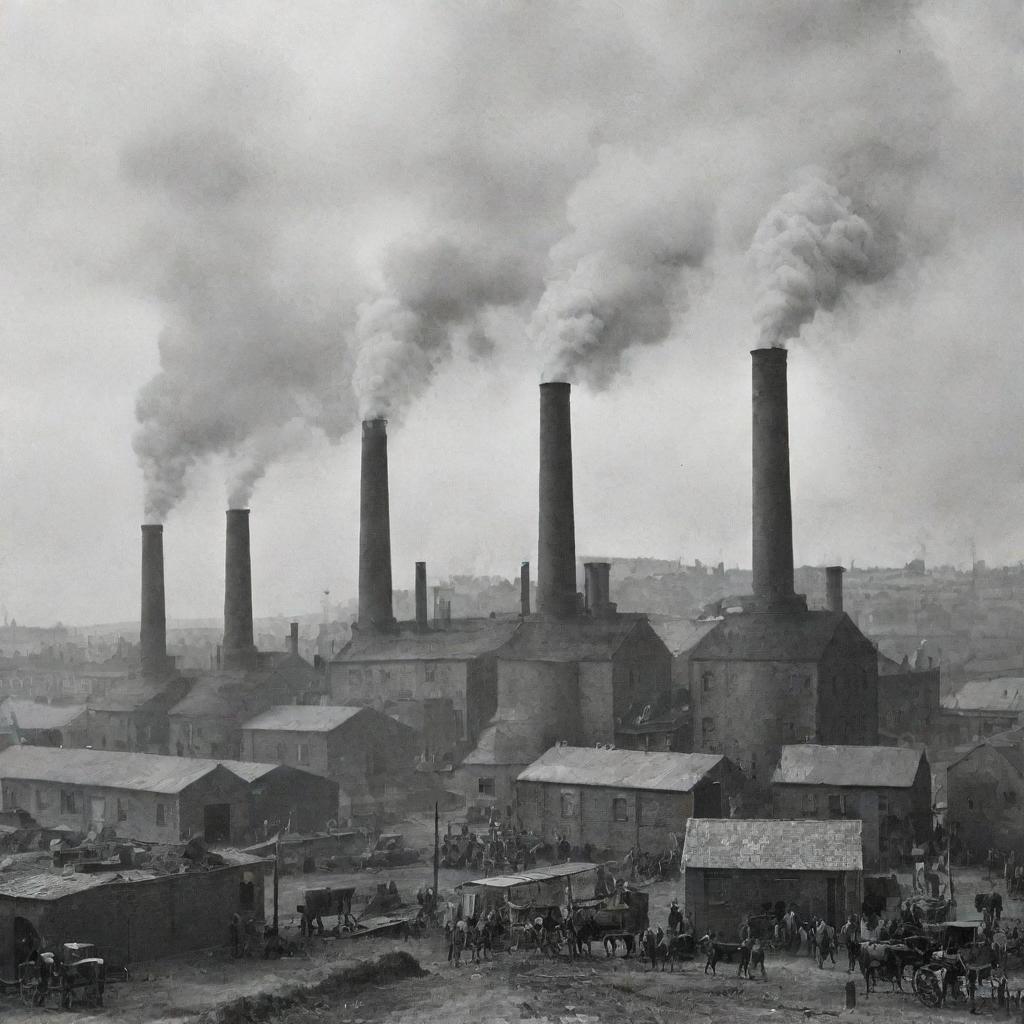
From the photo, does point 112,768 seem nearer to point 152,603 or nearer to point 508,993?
point 152,603

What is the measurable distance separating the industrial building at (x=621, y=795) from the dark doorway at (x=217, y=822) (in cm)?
911

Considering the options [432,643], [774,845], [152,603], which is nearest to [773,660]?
[774,845]

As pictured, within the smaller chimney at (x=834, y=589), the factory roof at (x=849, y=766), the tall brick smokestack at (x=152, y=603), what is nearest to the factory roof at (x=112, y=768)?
the tall brick smokestack at (x=152, y=603)

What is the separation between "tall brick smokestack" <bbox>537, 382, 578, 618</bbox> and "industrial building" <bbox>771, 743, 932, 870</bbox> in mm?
14055

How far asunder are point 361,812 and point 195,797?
25.3 ft

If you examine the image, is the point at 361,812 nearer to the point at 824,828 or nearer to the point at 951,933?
the point at 824,828

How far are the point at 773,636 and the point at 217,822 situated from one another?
1945cm

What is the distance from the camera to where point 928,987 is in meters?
23.6

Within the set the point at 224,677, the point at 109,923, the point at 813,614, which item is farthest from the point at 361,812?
the point at 109,923

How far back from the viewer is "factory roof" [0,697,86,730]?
216 feet

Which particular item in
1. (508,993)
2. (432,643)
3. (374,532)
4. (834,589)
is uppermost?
(374,532)

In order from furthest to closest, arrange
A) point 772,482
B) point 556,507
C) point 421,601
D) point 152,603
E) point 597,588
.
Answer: point 421,601
point 152,603
point 597,588
point 556,507
point 772,482

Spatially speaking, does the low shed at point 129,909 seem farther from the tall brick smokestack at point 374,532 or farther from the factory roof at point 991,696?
the factory roof at point 991,696

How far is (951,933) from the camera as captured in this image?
2509 centimetres
